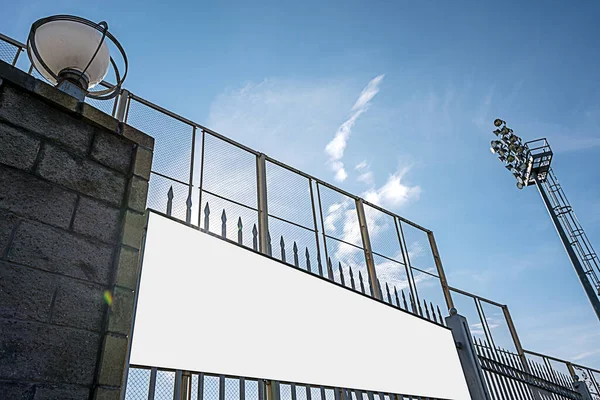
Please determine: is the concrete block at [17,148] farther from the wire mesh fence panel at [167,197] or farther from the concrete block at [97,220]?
the wire mesh fence panel at [167,197]

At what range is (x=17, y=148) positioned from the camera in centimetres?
178

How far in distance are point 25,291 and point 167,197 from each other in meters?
2.02

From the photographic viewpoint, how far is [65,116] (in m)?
2.03

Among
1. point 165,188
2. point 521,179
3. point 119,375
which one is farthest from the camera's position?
point 521,179

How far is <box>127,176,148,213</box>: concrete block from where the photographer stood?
2.10 meters

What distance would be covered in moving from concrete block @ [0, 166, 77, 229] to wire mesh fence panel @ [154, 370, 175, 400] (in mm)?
1183

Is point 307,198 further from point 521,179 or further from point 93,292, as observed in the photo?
point 521,179

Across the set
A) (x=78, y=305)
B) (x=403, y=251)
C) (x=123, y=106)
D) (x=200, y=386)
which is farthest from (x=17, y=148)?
(x=403, y=251)

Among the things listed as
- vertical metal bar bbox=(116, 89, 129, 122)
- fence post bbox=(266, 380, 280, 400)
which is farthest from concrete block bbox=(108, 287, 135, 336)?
vertical metal bar bbox=(116, 89, 129, 122)

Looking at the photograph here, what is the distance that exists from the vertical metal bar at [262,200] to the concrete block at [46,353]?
2778mm

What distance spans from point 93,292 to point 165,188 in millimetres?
2556

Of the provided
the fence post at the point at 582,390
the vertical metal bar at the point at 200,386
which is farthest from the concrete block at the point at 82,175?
the fence post at the point at 582,390

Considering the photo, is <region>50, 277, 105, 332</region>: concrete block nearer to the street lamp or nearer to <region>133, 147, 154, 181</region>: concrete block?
<region>133, 147, 154, 181</region>: concrete block

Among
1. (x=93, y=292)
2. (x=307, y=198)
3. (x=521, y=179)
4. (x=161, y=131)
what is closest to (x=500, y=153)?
(x=521, y=179)
